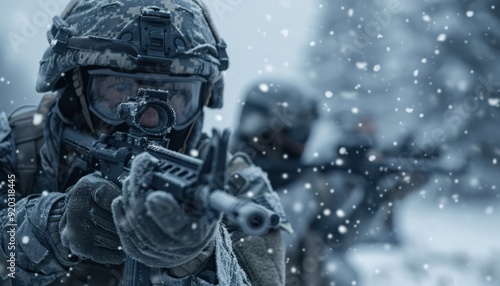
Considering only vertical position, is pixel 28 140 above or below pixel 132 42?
below

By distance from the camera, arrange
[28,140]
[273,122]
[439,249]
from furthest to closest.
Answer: [439,249] → [273,122] → [28,140]

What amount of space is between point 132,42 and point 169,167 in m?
1.15

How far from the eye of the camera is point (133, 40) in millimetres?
2898

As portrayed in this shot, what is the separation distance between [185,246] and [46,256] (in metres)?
1.07

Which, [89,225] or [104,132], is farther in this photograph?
[104,132]

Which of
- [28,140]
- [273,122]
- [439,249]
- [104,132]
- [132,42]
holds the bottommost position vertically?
[439,249]

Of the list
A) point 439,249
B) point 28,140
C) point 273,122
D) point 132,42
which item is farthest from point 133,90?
point 439,249

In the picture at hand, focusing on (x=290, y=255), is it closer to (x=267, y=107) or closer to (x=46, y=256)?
→ (x=267, y=107)

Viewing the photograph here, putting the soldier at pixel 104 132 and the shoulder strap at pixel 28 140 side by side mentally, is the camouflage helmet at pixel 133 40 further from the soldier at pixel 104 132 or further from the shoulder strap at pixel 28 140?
the shoulder strap at pixel 28 140

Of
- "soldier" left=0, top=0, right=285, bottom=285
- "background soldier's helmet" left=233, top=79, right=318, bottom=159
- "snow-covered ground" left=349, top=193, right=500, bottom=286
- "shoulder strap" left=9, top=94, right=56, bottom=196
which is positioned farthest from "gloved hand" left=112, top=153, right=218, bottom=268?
"snow-covered ground" left=349, top=193, right=500, bottom=286

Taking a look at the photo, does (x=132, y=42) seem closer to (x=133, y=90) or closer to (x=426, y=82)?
(x=133, y=90)

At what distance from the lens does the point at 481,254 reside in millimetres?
9750

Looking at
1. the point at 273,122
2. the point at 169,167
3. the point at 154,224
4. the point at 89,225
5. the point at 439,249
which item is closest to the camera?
the point at 154,224

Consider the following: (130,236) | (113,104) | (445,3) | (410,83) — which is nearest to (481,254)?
(410,83)
